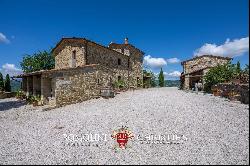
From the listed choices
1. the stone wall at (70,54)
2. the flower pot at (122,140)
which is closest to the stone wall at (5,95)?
the stone wall at (70,54)

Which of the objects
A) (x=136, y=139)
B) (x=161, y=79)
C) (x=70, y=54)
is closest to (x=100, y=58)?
(x=70, y=54)

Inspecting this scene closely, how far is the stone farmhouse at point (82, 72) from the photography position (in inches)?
630

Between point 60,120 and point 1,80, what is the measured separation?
89.5 feet

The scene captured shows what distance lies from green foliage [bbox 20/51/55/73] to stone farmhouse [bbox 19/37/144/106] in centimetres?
1772

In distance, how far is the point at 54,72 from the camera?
51.3 ft

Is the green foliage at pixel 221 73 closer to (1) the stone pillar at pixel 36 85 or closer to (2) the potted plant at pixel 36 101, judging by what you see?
(2) the potted plant at pixel 36 101

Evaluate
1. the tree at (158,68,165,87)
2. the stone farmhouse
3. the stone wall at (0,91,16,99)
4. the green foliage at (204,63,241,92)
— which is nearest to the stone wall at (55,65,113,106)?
the stone farmhouse

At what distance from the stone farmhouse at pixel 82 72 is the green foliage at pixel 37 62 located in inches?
698

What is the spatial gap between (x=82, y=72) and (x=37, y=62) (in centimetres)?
2907

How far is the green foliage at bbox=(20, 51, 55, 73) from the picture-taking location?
1656 inches

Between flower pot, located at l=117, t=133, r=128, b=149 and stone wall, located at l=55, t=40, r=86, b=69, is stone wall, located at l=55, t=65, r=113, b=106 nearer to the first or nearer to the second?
stone wall, located at l=55, t=40, r=86, b=69

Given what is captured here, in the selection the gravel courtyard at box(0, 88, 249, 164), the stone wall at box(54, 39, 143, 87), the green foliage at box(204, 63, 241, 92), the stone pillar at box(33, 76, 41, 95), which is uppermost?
the stone wall at box(54, 39, 143, 87)

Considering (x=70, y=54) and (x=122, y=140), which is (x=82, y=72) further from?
(x=122, y=140)

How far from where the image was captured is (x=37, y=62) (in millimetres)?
42344
